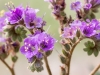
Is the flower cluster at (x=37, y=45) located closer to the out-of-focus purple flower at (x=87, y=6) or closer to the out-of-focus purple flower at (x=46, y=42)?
the out-of-focus purple flower at (x=46, y=42)

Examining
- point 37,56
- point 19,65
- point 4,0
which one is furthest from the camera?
point 4,0

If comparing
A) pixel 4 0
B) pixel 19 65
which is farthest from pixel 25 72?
pixel 4 0

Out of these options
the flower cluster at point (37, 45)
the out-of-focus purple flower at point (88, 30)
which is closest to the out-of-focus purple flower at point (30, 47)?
the flower cluster at point (37, 45)

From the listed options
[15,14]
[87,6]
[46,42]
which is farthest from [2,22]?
[87,6]

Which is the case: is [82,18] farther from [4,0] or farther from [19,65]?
[4,0]

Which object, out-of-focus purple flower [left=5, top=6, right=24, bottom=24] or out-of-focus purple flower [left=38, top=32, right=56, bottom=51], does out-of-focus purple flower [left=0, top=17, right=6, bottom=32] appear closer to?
out-of-focus purple flower [left=5, top=6, right=24, bottom=24]

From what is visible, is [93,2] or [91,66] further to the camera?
[91,66]
